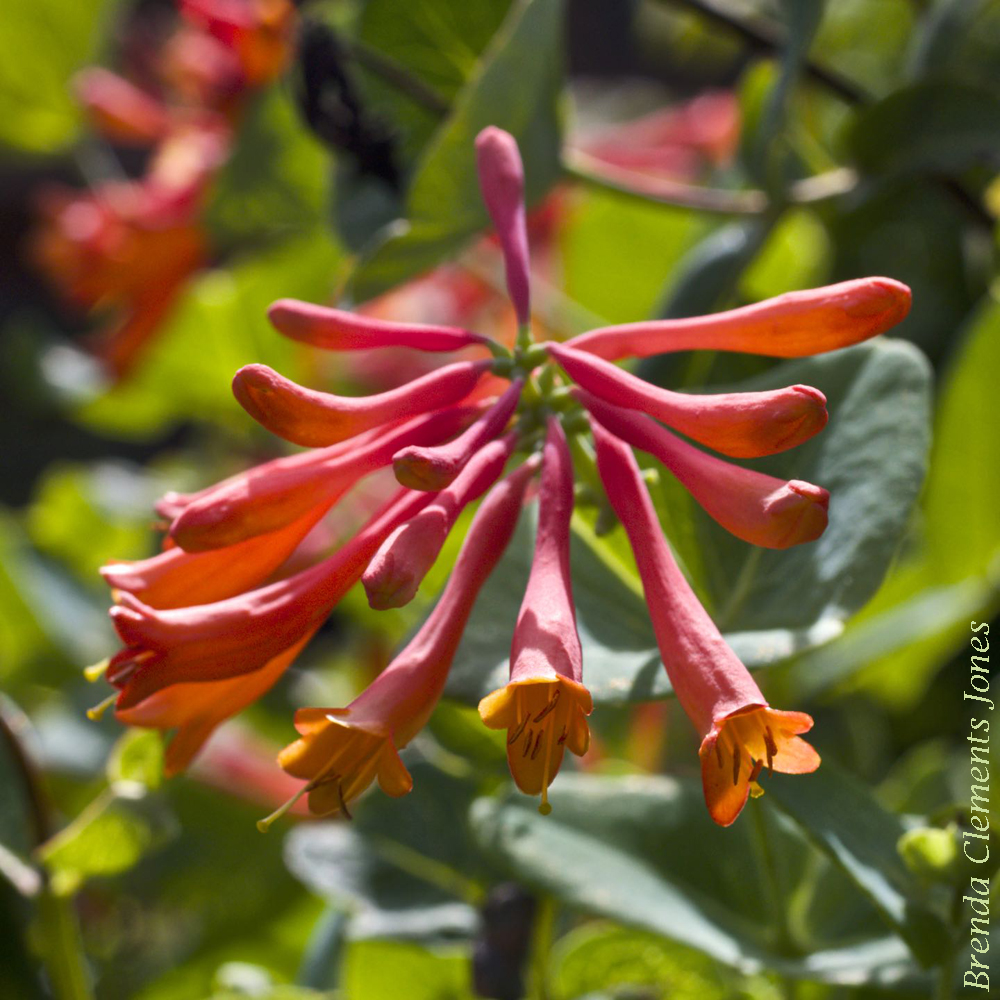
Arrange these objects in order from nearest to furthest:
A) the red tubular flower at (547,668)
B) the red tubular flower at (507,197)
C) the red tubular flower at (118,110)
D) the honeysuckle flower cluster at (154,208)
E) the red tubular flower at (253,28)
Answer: the red tubular flower at (547,668), the red tubular flower at (507,197), the red tubular flower at (253,28), the honeysuckle flower cluster at (154,208), the red tubular flower at (118,110)

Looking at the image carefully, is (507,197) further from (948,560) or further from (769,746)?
(948,560)

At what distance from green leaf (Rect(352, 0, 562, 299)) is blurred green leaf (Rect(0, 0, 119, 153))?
0.75m

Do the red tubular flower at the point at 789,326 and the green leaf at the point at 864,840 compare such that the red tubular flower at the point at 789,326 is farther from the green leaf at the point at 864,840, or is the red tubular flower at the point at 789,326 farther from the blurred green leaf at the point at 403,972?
the blurred green leaf at the point at 403,972

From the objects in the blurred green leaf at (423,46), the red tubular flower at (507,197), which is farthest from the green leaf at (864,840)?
the blurred green leaf at (423,46)

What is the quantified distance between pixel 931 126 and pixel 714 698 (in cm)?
39

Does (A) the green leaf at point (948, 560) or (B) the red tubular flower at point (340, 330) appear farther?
(A) the green leaf at point (948, 560)

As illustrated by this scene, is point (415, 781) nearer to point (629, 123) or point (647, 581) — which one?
point (647, 581)

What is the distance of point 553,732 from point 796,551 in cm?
16

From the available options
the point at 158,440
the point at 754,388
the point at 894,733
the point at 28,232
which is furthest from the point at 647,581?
the point at 28,232

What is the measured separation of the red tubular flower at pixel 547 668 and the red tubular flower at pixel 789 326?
0.19ft

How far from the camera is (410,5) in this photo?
64 centimetres

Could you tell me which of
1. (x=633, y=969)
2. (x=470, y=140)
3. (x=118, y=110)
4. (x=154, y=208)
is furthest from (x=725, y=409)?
(x=118, y=110)

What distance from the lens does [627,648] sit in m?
0.46

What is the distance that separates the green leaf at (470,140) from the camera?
1.75 feet
